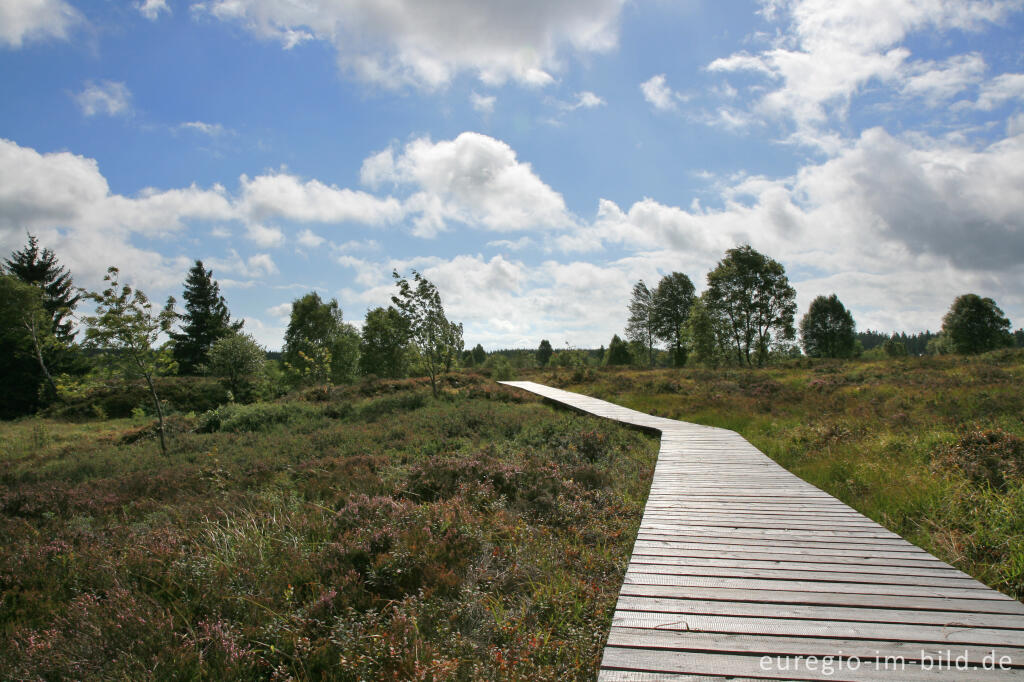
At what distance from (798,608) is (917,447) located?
659 centimetres

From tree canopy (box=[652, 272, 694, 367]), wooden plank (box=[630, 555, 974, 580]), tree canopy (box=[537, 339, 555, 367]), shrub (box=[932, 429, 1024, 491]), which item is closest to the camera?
wooden plank (box=[630, 555, 974, 580])

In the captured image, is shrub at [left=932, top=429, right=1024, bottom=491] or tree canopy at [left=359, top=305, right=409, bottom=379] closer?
shrub at [left=932, top=429, right=1024, bottom=491]

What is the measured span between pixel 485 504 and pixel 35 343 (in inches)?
1531

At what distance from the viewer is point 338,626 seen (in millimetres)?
3082

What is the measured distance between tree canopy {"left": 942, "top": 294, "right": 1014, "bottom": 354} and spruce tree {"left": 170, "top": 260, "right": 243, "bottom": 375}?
3168 inches

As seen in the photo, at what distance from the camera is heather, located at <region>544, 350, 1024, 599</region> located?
4.50 m

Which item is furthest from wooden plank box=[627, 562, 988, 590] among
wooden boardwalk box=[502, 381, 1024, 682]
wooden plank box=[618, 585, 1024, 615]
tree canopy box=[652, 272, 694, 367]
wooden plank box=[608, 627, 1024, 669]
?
tree canopy box=[652, 272, 694, 367]

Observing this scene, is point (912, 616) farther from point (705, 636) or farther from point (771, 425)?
point (771, 425)

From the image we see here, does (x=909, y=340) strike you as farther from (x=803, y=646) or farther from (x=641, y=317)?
(x=803, y=646)

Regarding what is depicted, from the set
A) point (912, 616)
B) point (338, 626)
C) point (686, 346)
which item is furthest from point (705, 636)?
point (686, 346)

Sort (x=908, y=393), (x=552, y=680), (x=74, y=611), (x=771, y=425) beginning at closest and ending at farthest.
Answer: (x=552, y=680) → (x=74, y=611) → (x=771, y=425) → (x=908, y=393)

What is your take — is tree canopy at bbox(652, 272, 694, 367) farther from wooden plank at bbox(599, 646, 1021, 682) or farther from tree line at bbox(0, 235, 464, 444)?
wooden plank at bbox(599, 646, 1021, 682)

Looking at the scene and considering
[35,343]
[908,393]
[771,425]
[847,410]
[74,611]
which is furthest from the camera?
[35,343]

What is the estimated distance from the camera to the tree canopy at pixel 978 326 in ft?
162
